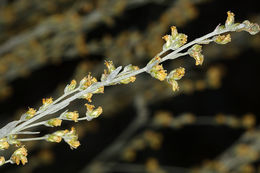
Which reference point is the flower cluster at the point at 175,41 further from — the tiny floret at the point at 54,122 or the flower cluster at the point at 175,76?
the tiny floret at the point at 54,122

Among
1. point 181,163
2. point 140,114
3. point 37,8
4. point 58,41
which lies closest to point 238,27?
point 58,41

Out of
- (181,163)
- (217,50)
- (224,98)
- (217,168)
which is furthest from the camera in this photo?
(224,98)

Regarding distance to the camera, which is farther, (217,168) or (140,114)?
(140,114)

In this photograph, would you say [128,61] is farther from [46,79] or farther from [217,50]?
[46,79]

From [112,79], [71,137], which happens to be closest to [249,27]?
[112,79]

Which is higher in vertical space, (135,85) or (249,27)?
(135,85)

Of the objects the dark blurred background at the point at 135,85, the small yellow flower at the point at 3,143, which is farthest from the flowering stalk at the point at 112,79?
the dark blurred background at the point at 135,85

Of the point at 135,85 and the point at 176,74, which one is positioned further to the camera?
the point at 135,85

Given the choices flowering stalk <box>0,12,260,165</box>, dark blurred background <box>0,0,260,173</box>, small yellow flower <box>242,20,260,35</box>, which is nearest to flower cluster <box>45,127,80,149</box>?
flowering stalk <box>0,12,260,165</box>

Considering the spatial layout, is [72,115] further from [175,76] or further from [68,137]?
[175,76]
